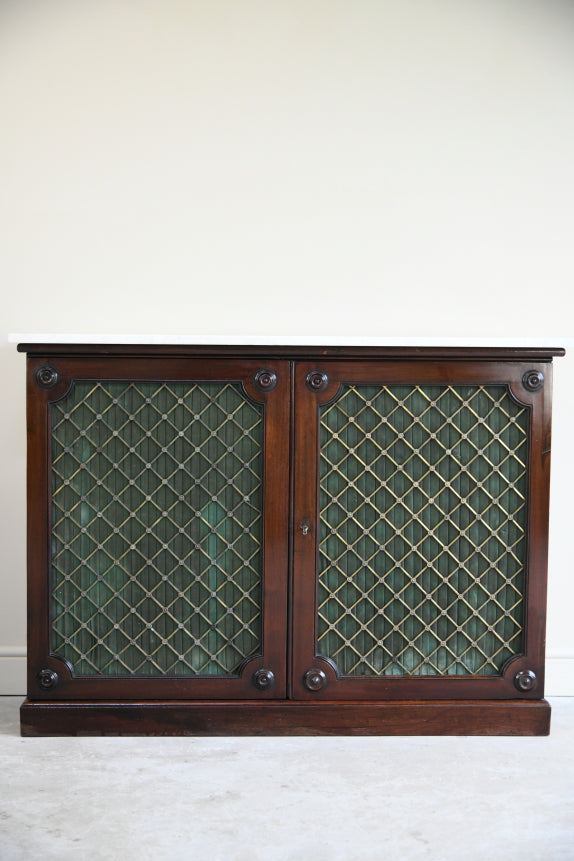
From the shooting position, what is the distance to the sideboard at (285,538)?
2225mm

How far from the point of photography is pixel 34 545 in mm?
2223

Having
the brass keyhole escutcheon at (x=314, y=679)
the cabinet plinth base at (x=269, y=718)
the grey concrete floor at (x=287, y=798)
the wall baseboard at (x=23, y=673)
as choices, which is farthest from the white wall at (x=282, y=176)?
the brass keyhole escutcheon at (x=314, y=679)

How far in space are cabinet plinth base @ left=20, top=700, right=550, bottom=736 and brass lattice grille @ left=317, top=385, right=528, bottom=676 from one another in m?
0.11

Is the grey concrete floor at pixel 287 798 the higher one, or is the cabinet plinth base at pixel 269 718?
the cabinet plinth base at pixel 269 718

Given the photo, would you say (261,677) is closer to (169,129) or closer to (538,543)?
(538,543)

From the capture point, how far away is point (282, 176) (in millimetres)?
2760

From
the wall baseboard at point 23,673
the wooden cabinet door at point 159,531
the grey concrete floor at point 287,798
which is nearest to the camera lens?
the grey concrete floor at point 287,798

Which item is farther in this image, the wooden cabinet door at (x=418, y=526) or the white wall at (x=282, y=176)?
the white wall at (x=282, y=176)

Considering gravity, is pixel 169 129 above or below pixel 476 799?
above

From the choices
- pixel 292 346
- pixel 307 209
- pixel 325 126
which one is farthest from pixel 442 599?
pixel 325 126

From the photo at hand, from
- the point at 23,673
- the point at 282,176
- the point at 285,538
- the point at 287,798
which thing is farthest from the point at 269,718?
the point at 282,176

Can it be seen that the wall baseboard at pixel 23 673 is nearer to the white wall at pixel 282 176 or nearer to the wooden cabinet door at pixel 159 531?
the white wall at pixel 282 176

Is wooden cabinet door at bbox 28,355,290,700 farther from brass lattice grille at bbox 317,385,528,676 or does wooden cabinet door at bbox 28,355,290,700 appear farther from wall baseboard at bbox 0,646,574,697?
wall baseboard at bbox 0,646,574,697

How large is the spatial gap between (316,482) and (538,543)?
0.67 m
